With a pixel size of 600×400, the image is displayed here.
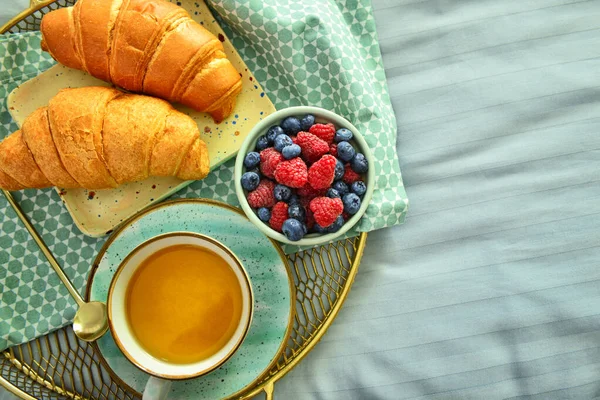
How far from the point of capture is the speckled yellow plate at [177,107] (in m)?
1.12

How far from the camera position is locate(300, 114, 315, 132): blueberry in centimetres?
103

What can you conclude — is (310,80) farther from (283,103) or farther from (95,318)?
(95,318)

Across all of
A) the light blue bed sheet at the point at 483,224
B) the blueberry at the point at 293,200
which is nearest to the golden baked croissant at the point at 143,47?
the blueberry at the point at 293,200

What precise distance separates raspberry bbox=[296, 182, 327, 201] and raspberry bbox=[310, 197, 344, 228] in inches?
1.2

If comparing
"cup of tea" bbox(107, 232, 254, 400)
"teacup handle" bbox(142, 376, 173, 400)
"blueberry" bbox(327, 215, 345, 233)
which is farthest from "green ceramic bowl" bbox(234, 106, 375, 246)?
"teacup handle" bbox(142, 376, 173, 400)

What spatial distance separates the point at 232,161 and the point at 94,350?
0.52 meters

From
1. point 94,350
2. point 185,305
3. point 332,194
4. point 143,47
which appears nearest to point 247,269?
point 185,305

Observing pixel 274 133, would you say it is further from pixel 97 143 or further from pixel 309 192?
pixel 97 143

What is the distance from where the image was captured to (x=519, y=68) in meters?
1.26

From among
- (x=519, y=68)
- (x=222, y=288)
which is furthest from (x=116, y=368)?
(x=519, y=68)

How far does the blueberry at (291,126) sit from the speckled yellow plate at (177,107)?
120mm

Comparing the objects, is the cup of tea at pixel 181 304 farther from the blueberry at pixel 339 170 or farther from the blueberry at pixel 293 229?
the blueberry at pixel 339 170

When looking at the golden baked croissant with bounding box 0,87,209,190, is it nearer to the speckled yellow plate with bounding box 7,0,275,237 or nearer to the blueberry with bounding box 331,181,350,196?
the speckled yellow plate with bounding box 7,0,275,237

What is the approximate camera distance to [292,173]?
0.94 meters
